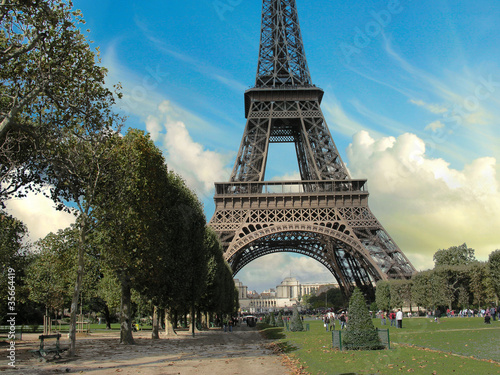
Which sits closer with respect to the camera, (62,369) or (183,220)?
(62,369)

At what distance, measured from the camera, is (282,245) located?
80.1 m

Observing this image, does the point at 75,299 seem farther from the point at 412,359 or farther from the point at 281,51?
the point at 281,51

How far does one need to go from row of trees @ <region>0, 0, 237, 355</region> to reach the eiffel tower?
2205 cm

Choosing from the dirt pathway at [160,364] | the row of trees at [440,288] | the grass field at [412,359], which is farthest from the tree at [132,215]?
the row of trees at [440,288]

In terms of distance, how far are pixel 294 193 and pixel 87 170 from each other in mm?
40862

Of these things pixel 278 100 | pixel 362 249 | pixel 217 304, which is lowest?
pixel 217 304

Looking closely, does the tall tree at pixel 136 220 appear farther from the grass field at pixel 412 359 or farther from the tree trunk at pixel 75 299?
the grass field at pixel 412 359

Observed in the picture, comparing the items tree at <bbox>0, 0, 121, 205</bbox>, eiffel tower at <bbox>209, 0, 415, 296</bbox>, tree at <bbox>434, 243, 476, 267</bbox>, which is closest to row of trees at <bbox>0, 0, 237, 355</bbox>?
tree at <bbox>0, 0, 121, 205</bbox>

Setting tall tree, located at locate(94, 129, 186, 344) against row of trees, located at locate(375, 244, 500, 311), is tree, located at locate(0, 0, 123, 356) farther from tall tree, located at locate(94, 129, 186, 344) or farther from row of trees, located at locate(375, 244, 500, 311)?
row of trees, located at locate(375, 244, 500, 311)

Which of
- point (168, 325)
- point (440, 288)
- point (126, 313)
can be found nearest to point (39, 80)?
point (126, 313)

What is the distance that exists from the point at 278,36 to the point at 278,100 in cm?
1296

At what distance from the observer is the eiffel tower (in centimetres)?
5828

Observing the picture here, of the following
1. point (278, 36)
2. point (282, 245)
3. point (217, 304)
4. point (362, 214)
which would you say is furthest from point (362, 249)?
point (278, 36)

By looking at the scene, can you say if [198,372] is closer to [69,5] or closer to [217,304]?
[69,5]
